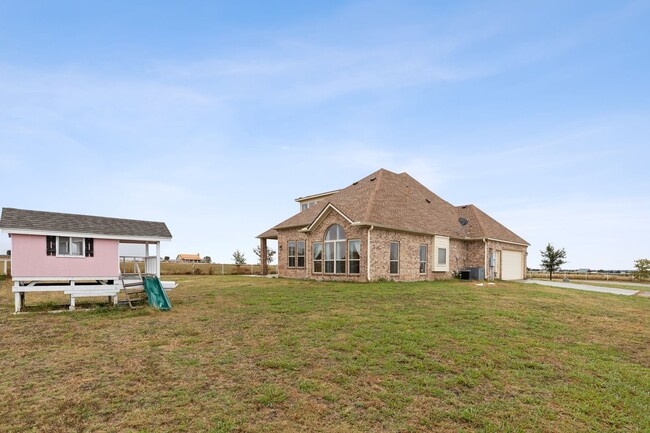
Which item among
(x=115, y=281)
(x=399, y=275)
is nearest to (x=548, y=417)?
(x=115, y=281)

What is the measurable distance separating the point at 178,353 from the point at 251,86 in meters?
16.7

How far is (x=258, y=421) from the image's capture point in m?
4.20

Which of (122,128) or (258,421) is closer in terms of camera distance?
(258,421)

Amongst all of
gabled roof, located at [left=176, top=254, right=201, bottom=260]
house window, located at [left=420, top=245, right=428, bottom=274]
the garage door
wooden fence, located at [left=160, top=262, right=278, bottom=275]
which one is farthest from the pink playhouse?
gabled roof, located at [left=176, top=254, right=201, bottom=260]

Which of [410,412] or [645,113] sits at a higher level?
[645,113]

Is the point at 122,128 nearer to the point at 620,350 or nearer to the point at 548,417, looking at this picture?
the point at 548,417

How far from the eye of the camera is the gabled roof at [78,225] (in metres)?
12.4

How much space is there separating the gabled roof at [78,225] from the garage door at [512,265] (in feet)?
85.9

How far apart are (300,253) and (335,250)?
4.21 m

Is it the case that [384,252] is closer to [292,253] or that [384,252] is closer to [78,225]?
[292,253]

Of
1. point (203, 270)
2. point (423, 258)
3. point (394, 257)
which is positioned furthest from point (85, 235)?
point (203, 270)

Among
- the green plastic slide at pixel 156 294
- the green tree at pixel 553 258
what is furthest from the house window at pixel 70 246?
the green tree at pixel 553 258

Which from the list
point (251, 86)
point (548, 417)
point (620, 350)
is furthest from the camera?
point (251, 86)

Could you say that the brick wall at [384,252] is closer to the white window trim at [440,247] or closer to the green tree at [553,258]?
the white window trim at [440,247]
